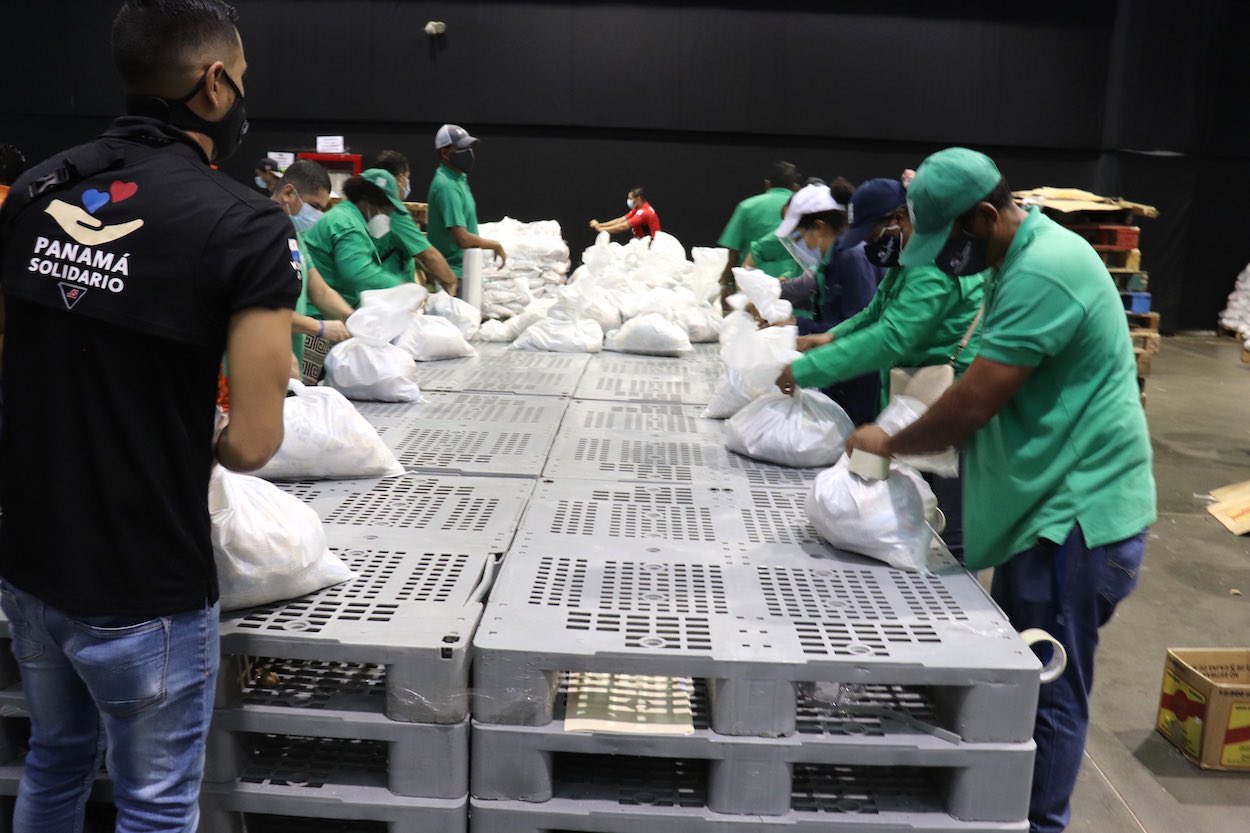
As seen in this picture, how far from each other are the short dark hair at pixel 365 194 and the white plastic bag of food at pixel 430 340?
56 centimetres

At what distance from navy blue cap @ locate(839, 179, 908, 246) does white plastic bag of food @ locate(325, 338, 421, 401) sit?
1.68 m

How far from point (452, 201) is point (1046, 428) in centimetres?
421

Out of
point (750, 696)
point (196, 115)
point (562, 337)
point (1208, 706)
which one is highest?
point (196, 115)

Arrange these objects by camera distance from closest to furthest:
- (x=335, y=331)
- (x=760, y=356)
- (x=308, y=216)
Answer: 1. (x=760, y=356)
2. (x=335, y=331)
3. (x=308, y=216)

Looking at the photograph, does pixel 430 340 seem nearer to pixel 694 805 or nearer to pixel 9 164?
pixel 9 164

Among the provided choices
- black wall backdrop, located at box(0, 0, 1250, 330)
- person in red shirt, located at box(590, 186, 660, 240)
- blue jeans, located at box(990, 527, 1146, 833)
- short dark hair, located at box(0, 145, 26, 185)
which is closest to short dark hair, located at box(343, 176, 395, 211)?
short dark hair, located at box(0, 145, 26, 185)

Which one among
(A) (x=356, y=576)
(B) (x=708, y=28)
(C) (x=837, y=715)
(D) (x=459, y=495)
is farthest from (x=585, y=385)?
(B) (x=708, y=28)

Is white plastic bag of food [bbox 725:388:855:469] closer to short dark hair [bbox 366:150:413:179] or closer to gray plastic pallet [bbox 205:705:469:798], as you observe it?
gray plastic pallet [bbox 205:705:469:798]

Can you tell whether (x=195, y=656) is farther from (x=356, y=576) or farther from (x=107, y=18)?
(x=107, y=18)

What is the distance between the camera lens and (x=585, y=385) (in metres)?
4.28

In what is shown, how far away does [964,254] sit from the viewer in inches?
84.0

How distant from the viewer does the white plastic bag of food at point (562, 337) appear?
5.18 m

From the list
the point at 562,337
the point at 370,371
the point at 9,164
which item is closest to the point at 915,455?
the point at 370,371

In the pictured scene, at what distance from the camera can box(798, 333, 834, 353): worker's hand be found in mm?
3348
